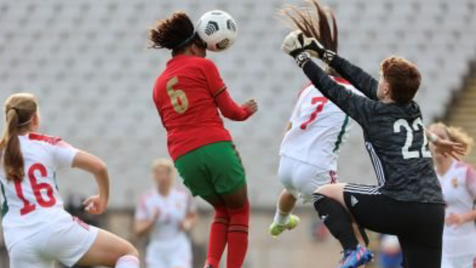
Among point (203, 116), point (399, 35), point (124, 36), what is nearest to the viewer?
point (203, 116)

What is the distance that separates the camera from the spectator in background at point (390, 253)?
16766 mm

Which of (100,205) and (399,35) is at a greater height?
(399,35)

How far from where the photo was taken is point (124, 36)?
67.9 ft

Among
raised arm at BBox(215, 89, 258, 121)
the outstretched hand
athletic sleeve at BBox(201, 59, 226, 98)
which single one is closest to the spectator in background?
the outstretched hand

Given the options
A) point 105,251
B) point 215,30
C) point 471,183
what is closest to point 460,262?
point 471,183

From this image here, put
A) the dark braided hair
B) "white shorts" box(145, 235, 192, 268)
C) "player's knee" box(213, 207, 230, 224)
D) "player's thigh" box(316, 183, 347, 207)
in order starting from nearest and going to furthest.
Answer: "player's thigh" box(316, 183, 347, 207) → the dark braided hair → "player's knee" box(213, 207, 230, 224) → "white shorts" box(145, 235, 192, 268)

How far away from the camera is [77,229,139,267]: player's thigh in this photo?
7.22m

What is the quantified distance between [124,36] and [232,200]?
44.2ft

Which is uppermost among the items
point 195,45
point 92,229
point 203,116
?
point 195,45

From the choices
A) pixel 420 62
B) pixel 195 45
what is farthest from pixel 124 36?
pixel 195 45

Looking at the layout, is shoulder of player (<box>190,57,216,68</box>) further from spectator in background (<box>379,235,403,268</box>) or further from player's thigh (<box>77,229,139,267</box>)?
spectator in background (<box>379,235,403,268</box>)

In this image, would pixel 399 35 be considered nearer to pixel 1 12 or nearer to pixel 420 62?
pixel 420 62

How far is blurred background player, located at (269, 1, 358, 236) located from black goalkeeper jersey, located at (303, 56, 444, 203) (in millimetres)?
1302

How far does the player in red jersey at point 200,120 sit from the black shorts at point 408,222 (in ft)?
3.58
